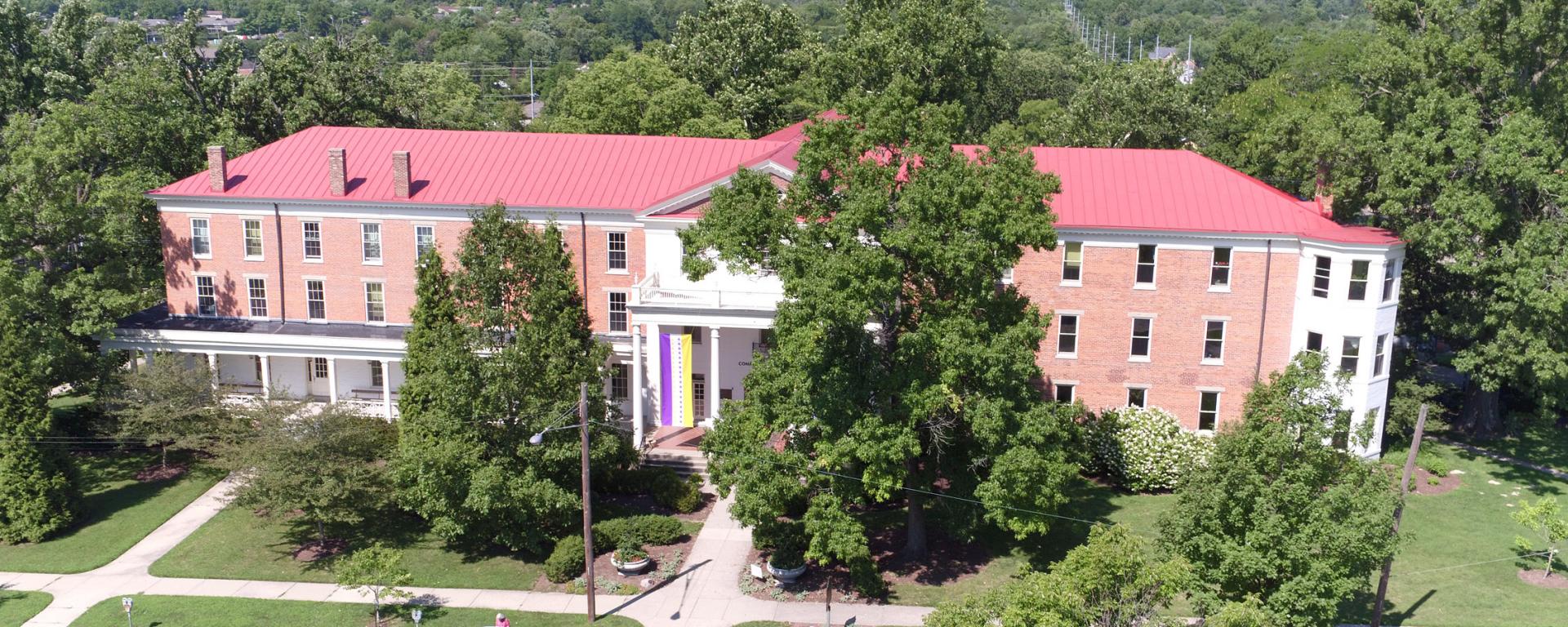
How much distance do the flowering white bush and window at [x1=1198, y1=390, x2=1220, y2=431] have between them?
1524mm

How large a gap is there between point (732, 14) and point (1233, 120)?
30211 millimetres

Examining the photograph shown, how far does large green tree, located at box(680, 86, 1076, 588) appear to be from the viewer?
96.6 feet

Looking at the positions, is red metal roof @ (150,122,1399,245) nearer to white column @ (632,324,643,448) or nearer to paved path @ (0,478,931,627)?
white column @ (632,324,643,448)

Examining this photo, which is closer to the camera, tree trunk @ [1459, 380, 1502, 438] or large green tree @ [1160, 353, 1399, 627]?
large green tree @ [1160, 353, 1399, 627]

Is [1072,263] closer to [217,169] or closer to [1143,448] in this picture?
[1143,448]

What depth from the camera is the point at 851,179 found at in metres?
30.0

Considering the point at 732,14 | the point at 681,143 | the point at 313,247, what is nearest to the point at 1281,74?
the point at 732,14

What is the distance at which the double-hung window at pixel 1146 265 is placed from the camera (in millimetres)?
40719

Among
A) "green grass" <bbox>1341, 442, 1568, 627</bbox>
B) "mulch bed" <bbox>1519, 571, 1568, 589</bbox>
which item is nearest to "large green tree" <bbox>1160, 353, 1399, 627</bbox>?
"green grass" <bbox>1341, 442, 1568, 627</bbox>

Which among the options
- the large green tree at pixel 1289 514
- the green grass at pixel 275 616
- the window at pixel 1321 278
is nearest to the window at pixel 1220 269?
the window at pixel 1321 278

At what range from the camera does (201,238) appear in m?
45.7

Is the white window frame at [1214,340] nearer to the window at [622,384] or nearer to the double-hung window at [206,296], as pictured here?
the window at [622,384]

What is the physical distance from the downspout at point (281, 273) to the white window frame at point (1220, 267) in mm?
33918

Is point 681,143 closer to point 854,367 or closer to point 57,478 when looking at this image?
point 854,367
